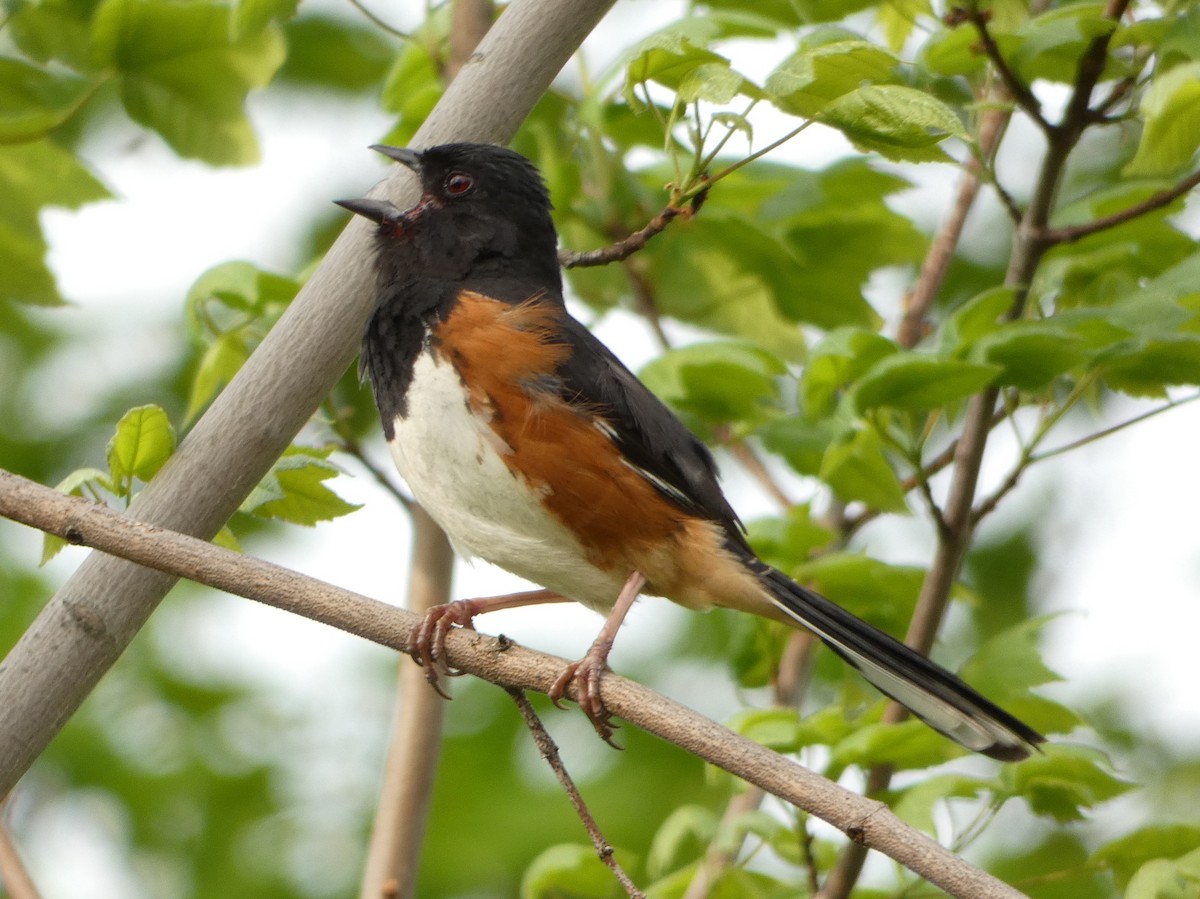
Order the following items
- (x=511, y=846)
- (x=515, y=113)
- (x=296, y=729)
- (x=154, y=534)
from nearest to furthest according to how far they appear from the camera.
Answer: (x=154, y=534)
(x=515, y=113)
(x=511, y=846)
(x=296, y=729)

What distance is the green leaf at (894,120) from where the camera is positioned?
2154 millimetres

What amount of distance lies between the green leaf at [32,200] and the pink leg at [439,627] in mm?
1158

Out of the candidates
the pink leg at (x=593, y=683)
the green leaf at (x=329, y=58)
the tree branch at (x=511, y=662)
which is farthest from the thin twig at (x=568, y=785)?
the green leaf at (x=329, y=58)

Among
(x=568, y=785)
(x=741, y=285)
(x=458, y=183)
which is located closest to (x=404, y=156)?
(x=458, y=183)

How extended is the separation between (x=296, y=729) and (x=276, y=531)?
36.9 inches

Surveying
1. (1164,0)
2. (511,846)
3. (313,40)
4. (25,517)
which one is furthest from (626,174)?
(313,40)

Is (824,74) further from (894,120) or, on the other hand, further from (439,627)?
(439,627)

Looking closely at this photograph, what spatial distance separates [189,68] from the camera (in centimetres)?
333

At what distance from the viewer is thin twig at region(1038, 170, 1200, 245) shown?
2.85m

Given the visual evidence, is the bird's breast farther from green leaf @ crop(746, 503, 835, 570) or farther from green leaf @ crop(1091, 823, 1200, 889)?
green leaf @ crop(1091, 823, 1200, 889)

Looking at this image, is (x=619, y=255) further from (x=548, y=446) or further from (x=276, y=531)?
(x=276, y=531)

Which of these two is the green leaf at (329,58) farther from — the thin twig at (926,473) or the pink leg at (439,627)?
the pink leg at (439,627)

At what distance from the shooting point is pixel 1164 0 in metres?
2.87

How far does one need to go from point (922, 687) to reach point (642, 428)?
802 millimetres
